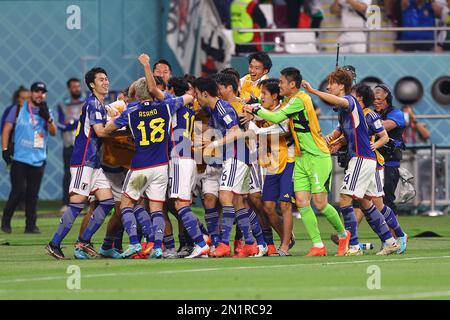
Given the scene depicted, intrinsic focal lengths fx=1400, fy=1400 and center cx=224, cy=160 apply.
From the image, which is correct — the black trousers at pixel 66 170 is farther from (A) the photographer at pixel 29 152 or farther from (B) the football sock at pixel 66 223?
(B) the football sock at pixel 66 223

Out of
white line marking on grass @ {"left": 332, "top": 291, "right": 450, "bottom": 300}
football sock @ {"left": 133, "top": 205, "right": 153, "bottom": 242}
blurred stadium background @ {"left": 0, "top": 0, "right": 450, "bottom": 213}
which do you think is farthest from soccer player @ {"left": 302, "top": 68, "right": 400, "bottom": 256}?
blurred stadium background @ {"left": 0, "top": 0, "right": 450, "bottom": 213}

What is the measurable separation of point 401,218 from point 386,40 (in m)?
4.58

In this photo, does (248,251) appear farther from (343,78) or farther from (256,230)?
(343,78)

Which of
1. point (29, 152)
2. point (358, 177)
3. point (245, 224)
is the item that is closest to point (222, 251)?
point (245, 224)

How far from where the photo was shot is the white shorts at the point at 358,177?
16.2m

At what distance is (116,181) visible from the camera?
16688 millimetres

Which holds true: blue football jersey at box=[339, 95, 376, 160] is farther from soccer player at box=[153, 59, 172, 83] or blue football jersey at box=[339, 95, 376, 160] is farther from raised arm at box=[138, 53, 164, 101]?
soccer player at box=[153, 59, 172, 83]

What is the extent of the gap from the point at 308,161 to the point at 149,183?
6.04ft

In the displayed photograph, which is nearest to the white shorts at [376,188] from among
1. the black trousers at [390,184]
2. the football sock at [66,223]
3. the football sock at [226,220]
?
the football sock at [226,220]

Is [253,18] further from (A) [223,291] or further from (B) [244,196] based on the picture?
(A) [223,291]

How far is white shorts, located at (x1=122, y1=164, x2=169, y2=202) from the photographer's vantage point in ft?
52.0

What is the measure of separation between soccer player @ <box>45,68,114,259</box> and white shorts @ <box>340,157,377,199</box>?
2.75 meters
